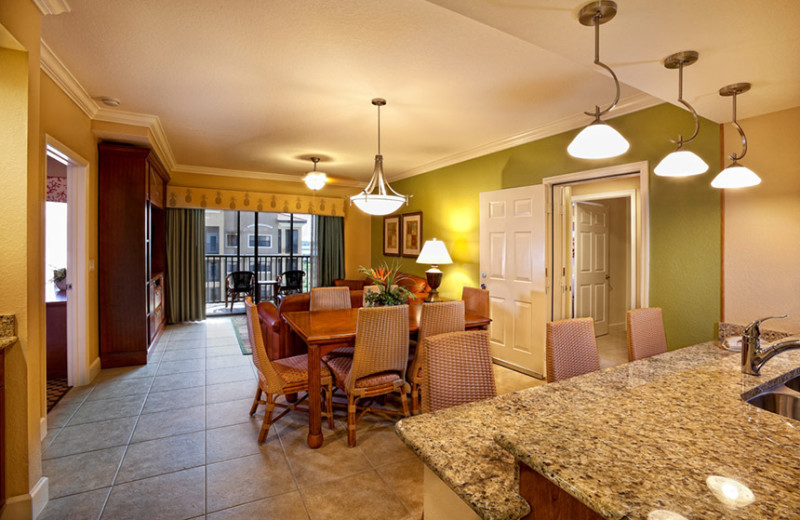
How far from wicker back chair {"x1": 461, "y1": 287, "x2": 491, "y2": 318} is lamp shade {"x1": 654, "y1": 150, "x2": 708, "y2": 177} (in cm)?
193

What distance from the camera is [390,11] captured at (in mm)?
1986

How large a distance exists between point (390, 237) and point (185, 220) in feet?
11.2

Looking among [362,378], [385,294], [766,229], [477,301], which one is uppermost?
[766,229]

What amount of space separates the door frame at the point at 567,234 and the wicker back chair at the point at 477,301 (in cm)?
75

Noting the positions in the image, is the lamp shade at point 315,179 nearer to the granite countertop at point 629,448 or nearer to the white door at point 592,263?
the white door at point 592,263

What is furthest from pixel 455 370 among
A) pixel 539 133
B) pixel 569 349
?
pixel 539 133

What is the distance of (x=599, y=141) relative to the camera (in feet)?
4.87

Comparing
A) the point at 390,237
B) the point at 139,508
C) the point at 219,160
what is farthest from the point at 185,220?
the point at 139,508

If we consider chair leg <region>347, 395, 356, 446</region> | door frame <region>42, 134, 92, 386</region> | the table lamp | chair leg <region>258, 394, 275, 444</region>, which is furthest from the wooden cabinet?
the table lamp

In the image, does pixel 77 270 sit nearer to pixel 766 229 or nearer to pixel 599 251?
pixel 766 229

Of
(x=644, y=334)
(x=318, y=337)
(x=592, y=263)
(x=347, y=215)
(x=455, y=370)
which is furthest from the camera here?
(x=347, y=215)

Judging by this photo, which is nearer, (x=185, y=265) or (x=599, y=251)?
(x=599, y=251)

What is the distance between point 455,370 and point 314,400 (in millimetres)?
1311

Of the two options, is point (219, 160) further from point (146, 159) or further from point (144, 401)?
point (144, 401)
